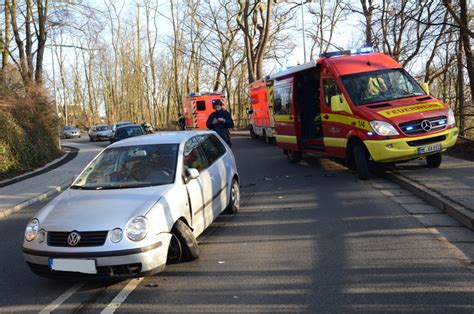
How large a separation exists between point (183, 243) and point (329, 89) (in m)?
7.13

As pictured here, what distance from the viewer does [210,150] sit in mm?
7363

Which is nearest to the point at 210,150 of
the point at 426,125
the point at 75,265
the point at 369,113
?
the point at 75,265

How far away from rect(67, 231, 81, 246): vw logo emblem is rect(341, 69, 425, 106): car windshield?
7.27m

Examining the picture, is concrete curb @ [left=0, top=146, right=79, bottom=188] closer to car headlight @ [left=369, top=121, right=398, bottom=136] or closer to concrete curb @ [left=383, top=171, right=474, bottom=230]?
car headlight @ [left=369, top=121, right=398, bottom=136]

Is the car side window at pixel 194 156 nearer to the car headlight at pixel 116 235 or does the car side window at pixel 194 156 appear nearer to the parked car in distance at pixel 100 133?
the car headlight at pixel 116 235

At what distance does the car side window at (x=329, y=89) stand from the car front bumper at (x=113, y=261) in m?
7.29

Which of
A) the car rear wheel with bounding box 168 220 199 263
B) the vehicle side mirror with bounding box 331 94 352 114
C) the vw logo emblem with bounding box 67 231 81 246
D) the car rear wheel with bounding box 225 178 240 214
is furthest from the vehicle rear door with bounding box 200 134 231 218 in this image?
the vehicle side mirror with bounding box 331 94 352 114

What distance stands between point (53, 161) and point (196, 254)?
679 inches

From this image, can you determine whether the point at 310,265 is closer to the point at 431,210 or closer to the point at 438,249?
the point at 438,249

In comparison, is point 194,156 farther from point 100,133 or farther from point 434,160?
point 100,133

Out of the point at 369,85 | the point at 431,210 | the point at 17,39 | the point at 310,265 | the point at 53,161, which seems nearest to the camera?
the point at 310,265

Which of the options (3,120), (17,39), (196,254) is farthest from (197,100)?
(196,254)

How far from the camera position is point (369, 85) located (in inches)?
420

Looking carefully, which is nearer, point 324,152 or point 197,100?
point 324,152
